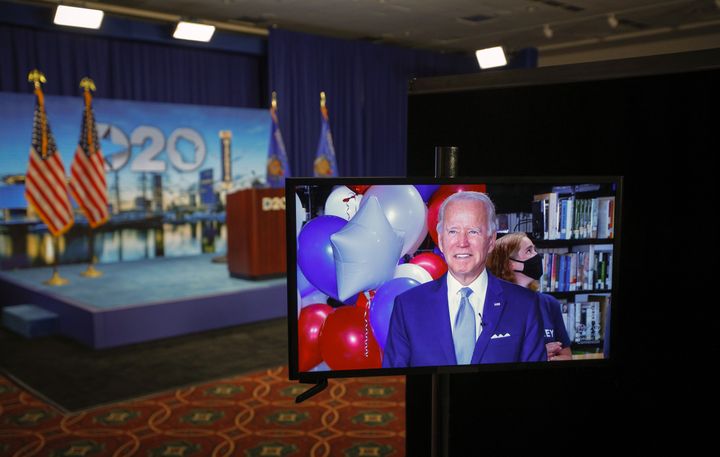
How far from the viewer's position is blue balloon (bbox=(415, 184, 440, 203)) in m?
1.43

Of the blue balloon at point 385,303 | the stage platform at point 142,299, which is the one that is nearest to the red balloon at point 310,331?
the blue balloon at point 385,303

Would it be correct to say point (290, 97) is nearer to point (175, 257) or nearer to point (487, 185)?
point (175, 257)

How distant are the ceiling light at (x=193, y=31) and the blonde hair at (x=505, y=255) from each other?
163 inches

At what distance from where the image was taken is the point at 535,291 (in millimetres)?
1491

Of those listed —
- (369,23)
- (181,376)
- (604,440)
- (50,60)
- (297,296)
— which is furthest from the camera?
(369,23)

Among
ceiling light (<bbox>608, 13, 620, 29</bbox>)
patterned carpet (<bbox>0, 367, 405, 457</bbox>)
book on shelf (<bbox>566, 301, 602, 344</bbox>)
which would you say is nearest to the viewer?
book on shelf (<bbox>566, 301, 602, 344</bbox>)

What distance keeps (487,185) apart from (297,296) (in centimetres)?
50

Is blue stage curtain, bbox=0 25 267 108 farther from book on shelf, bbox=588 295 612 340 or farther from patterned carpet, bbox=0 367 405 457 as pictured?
book on shelf, bbox=588 295 612 340

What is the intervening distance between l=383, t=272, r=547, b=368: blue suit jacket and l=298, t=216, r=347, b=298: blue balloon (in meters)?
0.18

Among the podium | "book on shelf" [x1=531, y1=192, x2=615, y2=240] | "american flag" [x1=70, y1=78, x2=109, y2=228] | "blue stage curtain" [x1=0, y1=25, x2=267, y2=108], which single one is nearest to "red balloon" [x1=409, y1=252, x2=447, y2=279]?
"book on shelf" [x1=531, y1=192, x2=615, y2=240]

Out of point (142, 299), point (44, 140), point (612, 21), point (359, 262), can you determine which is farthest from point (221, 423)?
point (612, 21)

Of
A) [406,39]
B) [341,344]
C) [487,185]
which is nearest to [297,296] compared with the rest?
[341,344]

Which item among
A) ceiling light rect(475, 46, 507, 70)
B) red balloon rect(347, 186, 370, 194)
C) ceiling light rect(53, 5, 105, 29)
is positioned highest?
ceiling light rect(53, 5, 105, 29)

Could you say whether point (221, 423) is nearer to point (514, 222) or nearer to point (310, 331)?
point (310, 331)
